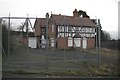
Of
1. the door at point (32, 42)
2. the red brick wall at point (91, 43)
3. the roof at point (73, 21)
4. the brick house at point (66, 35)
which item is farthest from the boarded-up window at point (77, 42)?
the door at point (32, 42)

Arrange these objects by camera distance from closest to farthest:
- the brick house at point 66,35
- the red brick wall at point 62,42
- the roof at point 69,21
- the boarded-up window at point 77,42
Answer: the brick house at point 66,35 < the roof at point 69,21 < the boarded-up window at point 77,42 < the red brick wall at point 62,42

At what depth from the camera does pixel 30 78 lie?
11320mm

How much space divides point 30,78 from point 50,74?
5.06 feet

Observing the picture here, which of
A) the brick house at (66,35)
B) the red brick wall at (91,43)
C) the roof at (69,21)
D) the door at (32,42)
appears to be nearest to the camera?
the door at (32,42)

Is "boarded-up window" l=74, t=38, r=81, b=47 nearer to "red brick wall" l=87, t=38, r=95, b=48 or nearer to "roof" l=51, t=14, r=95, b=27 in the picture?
"roof" l=51, t=14, r=95, b=27

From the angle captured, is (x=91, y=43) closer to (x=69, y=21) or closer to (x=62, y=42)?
(x=69, y=21)

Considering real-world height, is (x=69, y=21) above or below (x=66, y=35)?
above

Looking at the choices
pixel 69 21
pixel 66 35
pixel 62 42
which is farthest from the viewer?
pixel 69 21

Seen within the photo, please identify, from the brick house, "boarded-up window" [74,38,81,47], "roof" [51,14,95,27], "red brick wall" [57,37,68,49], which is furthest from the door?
"boarded-up window" [74,38,81,47]

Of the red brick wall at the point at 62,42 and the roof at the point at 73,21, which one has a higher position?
the roof at the point at 73,21

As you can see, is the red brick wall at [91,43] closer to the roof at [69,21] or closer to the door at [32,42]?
the roof at [69,21]

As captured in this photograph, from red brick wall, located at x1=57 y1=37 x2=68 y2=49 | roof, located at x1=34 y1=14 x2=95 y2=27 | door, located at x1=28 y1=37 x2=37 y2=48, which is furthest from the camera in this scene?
red brick wall, located at x1=57 y1=37 x2=68 y2=49

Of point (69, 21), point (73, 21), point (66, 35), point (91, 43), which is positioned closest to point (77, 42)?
point (66, 35)

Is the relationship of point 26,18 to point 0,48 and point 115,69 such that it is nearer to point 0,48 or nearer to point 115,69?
point 0,48
